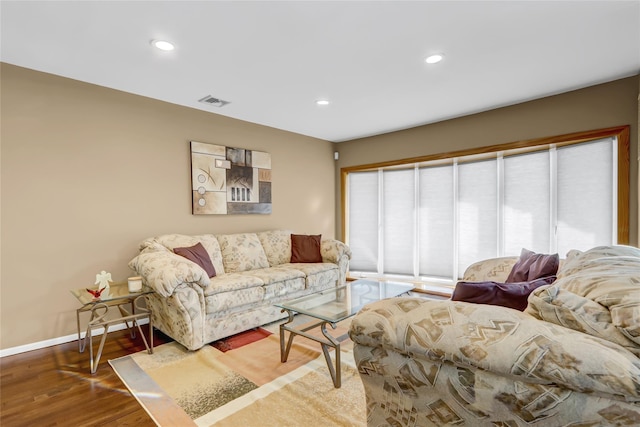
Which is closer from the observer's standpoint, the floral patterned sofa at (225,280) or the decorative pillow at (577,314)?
the decorative pillow at (577,314)

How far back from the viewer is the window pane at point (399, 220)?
5.13 metres

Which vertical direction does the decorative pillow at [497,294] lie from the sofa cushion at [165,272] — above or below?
above

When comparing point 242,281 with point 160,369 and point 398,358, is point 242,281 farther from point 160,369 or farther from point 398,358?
point 398,358

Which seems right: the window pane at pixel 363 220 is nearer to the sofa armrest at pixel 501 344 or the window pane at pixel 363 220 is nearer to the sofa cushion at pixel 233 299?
the sofa cushion at pixel 233 299

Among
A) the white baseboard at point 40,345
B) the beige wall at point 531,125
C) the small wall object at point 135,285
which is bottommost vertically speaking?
the white baseboard at point 40,345

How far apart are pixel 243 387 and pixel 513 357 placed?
1873mm

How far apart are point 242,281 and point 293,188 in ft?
7.52

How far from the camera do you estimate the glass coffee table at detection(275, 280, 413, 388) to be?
2.16 meters

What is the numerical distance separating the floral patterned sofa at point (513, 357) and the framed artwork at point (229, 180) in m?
3.20

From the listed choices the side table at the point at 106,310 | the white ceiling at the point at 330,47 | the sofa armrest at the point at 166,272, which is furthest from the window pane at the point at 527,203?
the side table at the point at 106,310

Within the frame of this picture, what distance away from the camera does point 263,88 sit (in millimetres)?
3172

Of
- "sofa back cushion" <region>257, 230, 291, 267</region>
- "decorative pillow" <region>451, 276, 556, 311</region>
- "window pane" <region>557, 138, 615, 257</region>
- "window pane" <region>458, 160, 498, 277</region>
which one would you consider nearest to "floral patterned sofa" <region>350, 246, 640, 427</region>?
"decorative pillow" <region>451, 276, 556, 311</region>

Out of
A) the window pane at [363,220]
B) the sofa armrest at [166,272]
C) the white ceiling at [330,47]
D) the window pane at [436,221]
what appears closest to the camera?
the white ceiling at [330,47]

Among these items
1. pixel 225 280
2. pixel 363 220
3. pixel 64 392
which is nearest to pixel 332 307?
pixel 225 280
